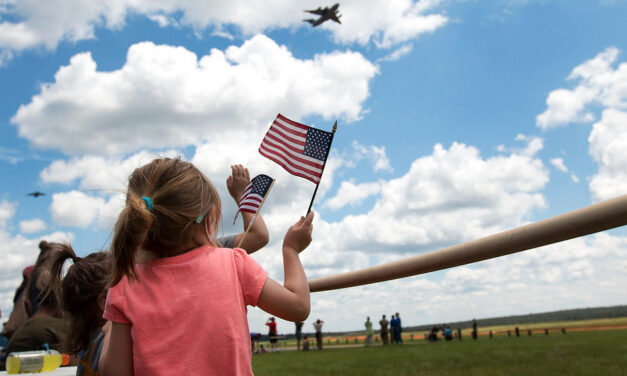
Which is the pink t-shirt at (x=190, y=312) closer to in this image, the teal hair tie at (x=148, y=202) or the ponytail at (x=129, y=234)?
the ponytail at (x=129, y=234)

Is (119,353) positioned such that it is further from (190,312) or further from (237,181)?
(237,181)

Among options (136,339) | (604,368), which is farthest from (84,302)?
(604,368)

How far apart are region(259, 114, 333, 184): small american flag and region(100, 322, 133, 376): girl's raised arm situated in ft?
3.26

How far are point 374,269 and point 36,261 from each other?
3.92 meters

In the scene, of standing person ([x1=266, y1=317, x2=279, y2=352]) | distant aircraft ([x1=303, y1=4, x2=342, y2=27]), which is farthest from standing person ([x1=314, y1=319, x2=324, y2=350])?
distant aircraft ([x1=303, y1=4, x2=342, y2=27])

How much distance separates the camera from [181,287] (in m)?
1.75

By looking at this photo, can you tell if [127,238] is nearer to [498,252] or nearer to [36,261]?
[498,252]

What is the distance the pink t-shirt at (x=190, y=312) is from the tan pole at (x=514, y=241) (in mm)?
683

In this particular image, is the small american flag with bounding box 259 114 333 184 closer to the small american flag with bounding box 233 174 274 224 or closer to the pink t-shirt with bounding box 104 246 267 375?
the small american flag with bounding box 233 174 274 224

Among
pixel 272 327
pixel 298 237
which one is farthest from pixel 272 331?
pixel 298 237

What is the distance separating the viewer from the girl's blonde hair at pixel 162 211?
1.64 m

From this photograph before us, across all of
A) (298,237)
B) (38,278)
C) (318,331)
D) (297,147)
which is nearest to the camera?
(298,237)

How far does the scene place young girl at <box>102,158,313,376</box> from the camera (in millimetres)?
1667

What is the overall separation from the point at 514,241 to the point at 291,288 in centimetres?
75
